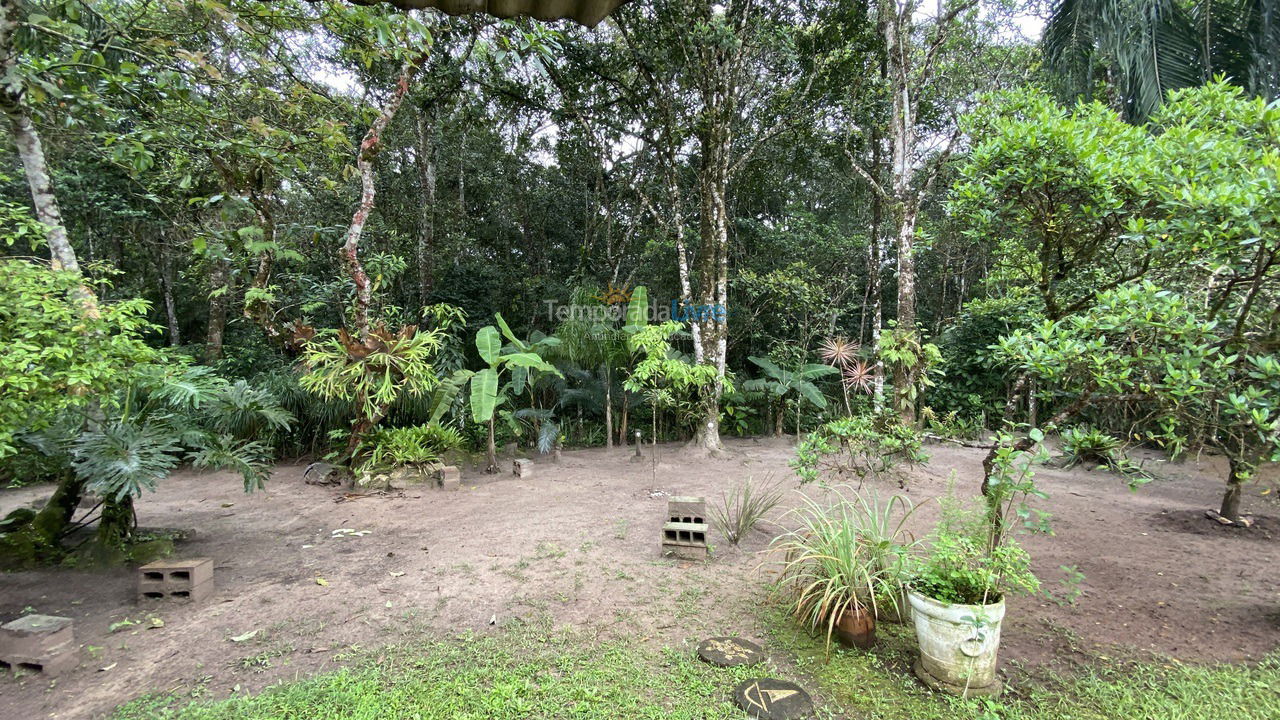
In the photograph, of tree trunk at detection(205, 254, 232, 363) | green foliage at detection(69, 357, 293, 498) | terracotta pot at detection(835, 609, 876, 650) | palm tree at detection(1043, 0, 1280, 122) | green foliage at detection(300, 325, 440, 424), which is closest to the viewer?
terracotta pot at detection(835, 609, 876, 650)

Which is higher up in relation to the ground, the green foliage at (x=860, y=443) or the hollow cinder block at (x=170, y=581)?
the green foliage at (x=860, y=443)

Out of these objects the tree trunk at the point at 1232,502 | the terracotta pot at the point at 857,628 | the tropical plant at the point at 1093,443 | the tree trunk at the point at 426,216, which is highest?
the tree trunk at the point at 426,216

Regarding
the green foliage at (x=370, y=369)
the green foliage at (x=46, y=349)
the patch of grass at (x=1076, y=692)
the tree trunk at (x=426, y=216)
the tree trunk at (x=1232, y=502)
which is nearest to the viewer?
the patch of grass at (x=1076, y=692)

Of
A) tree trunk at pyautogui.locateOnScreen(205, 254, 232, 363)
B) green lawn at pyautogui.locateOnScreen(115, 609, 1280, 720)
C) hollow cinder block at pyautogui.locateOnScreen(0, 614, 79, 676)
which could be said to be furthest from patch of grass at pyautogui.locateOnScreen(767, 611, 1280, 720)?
tree trunk at pyautogui.locateOnScreen(205, 254, 232, 363)

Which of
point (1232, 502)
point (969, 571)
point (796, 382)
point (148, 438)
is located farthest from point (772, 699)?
point (796, 382)

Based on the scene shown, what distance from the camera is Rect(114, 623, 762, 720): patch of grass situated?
207 centimetres

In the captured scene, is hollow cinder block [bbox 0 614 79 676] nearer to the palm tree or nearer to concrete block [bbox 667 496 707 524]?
concrete block [bbox 667 496 707 524]

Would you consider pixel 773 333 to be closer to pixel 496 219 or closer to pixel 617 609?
pixel 496 219

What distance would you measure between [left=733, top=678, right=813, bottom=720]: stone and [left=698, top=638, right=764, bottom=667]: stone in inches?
6.0

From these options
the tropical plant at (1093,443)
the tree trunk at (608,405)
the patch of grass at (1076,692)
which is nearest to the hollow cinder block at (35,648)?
the patch of grass at (1076,692)

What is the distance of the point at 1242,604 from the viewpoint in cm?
297

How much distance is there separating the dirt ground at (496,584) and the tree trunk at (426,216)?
15.1 feet

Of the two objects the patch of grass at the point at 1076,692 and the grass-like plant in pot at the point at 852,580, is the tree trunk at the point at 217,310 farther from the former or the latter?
the patch of grass at the point at 1076,692

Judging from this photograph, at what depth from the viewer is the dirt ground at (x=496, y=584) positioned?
8.14 feet
